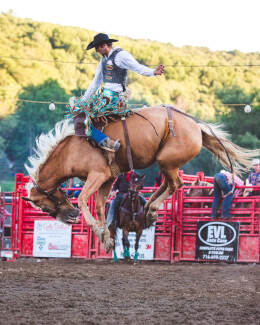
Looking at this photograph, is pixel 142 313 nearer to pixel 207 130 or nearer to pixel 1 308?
pixel 1 308

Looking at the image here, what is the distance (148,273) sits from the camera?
862cm

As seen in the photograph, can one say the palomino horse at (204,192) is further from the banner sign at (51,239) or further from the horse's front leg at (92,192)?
the horse's front leg at (92,192)

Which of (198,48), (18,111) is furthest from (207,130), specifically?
(198,48)

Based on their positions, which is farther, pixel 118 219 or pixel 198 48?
pixel 198 48

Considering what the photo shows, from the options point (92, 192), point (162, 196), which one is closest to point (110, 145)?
point (92, 192)

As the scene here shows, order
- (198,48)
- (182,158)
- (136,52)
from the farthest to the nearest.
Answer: (198,48)
(136,52)
(182,158)

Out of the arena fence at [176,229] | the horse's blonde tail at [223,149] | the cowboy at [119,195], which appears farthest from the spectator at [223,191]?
the horse's blonde tail at [223,149]

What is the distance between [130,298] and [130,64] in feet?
9.06

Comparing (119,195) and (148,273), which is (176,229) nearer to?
(119,195)

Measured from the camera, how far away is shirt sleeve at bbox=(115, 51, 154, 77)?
247 inches

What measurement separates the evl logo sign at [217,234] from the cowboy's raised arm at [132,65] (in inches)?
229

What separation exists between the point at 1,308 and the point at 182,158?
3.01m

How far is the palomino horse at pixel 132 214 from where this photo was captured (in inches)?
464

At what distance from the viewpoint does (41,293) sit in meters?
5.93
